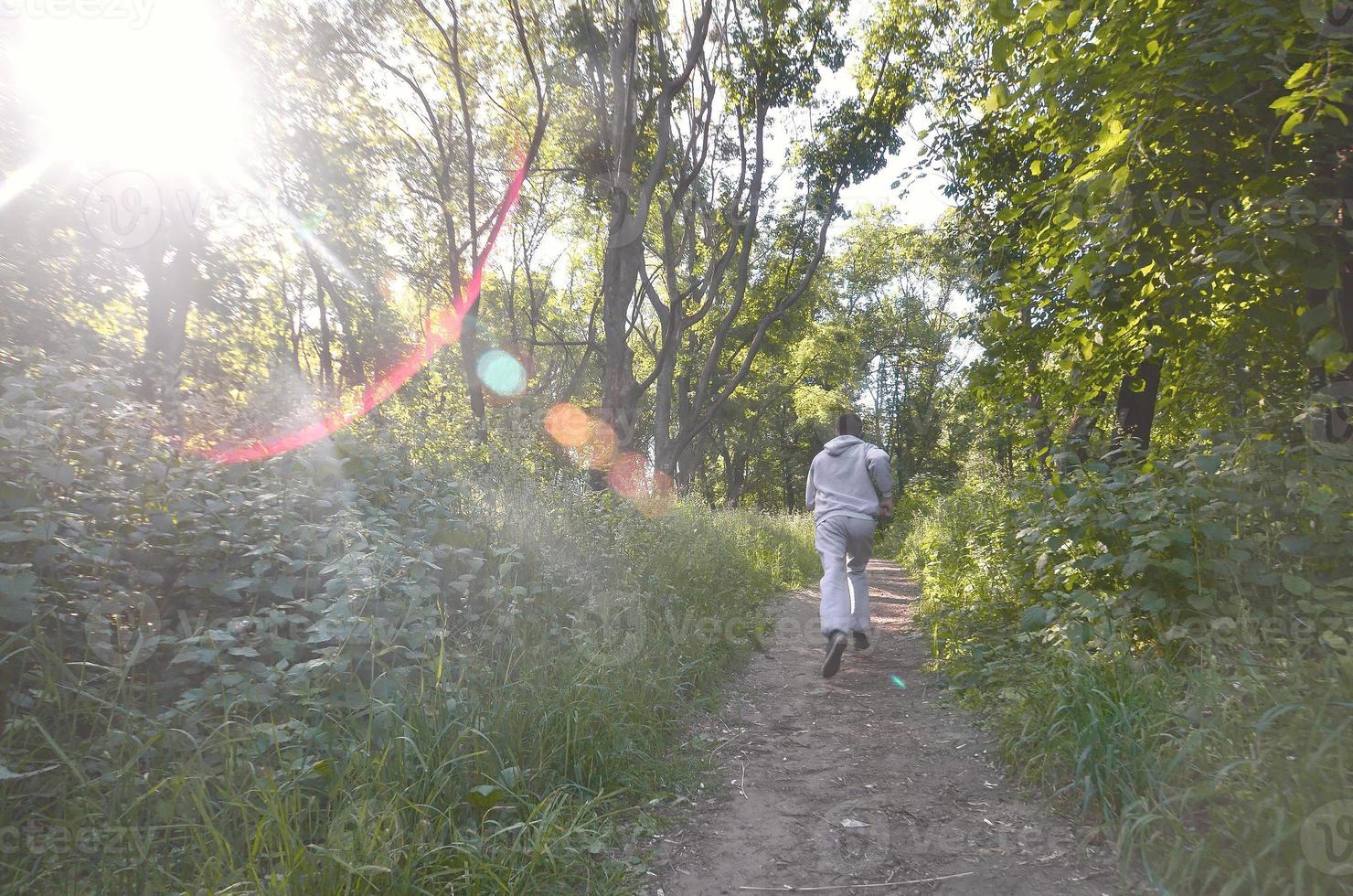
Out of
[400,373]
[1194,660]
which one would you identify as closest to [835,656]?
[1194,660]

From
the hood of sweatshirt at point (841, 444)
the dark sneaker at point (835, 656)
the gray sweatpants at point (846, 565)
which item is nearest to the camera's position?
the dark sneaker at point (835, 656)

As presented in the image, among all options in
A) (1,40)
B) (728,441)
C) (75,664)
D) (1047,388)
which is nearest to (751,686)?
(1047,388)

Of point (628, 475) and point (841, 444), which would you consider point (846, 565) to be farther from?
point (628, 475)

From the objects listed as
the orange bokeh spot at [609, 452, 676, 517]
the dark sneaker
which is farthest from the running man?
the orange bokeh spot at [609, 452, 676, 517]

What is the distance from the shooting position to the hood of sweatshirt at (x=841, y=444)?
5.91m

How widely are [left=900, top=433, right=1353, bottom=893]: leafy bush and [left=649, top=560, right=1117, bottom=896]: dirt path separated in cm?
23

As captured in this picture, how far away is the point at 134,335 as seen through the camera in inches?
440

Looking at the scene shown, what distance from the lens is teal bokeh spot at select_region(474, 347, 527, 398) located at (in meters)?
27.8

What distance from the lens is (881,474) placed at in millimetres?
5707

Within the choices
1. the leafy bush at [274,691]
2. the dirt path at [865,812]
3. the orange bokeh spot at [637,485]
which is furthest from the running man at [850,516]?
the orange bokeh spot at [637,485]

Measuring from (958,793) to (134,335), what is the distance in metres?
13.5

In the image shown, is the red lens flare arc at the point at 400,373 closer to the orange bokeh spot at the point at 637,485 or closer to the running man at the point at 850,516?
the orange bokeh spot at the point at 637,485

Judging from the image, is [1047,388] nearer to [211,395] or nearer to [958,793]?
[958,793]

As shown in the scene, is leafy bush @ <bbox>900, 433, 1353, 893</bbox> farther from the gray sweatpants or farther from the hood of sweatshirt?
the hood of sweatshirt
